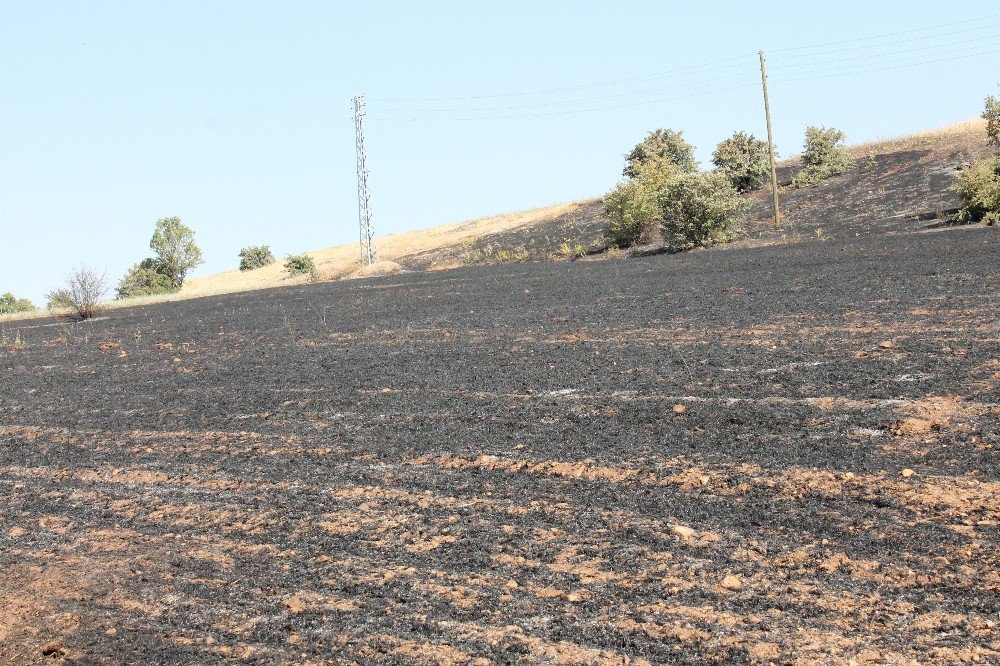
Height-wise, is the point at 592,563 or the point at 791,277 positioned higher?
the point at 791,277

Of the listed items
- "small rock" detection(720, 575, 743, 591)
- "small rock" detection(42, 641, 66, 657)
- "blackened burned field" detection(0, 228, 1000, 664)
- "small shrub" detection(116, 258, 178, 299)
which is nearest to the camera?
"blackened burned field" detection(0, 228, 1000, 664)

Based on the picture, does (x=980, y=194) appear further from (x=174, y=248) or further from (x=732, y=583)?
(x=174, y=248)

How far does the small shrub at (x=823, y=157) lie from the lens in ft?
157

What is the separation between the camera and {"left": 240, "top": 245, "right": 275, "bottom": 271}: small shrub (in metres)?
88.7

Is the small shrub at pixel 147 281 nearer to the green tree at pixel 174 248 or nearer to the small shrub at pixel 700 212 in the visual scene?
the green tree at pixel 174 248

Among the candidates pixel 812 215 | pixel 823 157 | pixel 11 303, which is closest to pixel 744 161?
pixel 823 157

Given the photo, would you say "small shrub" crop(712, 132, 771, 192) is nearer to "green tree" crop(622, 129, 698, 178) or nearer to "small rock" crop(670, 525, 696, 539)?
"green tree" crop(622, 129, 698, 178)

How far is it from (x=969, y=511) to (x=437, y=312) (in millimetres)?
14430

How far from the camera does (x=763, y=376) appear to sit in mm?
9133

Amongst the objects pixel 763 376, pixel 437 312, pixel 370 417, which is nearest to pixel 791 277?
pixel 437 312

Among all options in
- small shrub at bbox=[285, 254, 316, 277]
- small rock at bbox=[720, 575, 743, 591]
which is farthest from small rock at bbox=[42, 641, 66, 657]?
small shrub at bbox=[285, 254, 316, 277]

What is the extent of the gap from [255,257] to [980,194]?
6985 centimetres

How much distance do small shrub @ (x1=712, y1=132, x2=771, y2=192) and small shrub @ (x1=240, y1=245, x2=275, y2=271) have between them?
47041mm

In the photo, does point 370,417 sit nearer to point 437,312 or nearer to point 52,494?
point 52,494
